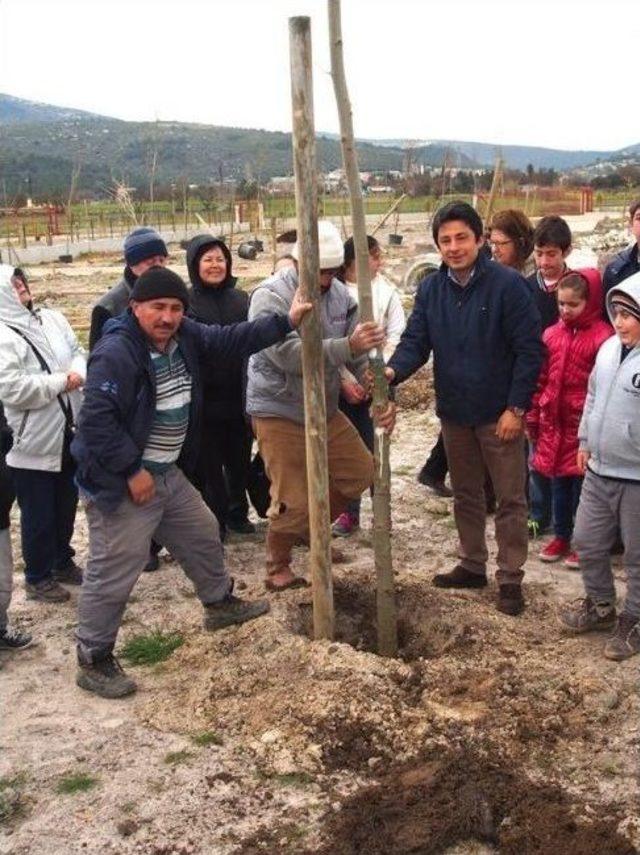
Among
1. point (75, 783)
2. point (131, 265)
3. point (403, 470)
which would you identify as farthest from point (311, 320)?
point (403, 470)

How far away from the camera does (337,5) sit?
327 centimetres

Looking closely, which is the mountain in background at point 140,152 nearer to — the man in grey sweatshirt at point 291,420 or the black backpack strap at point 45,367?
the black backpack strap at point 45,367

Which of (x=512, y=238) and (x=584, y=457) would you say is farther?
(x=512, y=238)

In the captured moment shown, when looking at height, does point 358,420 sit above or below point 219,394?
below

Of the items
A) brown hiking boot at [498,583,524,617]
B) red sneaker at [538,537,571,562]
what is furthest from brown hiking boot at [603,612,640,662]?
red sneaker at [538,537,571,562]

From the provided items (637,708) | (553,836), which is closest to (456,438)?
(637,708)

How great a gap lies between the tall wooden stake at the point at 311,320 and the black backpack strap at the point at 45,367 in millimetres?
1598

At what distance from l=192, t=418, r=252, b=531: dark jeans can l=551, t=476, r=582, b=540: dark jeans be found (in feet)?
6.31

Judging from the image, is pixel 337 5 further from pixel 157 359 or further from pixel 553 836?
pixel 553 836

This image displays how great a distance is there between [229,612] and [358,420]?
1856 millimetres

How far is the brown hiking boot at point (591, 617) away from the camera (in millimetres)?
4340

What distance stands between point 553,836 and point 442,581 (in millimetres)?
2069

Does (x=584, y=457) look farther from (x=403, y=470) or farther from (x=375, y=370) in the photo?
(x=403, y=470)

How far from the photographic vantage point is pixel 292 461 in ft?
15.5
